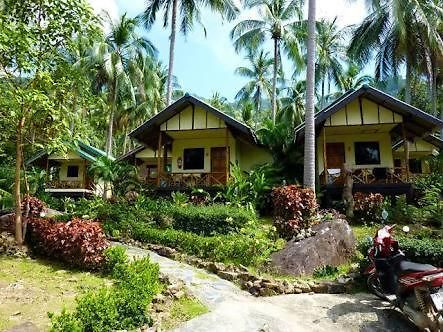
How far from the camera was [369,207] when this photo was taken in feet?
45.9

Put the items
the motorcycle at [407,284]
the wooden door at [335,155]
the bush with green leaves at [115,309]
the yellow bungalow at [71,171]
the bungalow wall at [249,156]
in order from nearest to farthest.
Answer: the bush with green leaves at [115,309], the motorcycle at [407,284], the wooden door at [335,155], the bungalow wall at [249,156], the yellow bungalow at [71,171]

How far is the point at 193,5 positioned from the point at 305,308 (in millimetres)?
20999

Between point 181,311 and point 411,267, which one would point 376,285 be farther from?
point 181,311

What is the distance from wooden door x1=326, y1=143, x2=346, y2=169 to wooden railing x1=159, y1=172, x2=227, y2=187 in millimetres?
5013

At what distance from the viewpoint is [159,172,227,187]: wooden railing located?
1748cm

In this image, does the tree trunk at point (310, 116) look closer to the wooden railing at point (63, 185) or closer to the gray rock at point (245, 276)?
the gray rock at point (245, 276)

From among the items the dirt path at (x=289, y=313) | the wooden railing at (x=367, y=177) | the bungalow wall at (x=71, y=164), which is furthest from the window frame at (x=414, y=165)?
the bungalow wall at (x=71, y=164)

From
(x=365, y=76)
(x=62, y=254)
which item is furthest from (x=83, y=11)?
(x=365, y=76)

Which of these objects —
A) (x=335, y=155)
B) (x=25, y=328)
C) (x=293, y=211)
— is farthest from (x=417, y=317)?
(x=335, y=155)

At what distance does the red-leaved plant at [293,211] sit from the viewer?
35.4 ft

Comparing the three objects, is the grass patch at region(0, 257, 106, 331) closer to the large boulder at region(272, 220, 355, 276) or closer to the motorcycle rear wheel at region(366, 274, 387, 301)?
the large boulder at region(272, 220, 355, 276)

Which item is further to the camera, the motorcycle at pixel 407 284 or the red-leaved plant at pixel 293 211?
the red-leaved plant at pixel 293 211

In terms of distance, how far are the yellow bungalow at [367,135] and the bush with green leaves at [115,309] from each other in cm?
1064

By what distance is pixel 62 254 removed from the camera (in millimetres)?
9156
